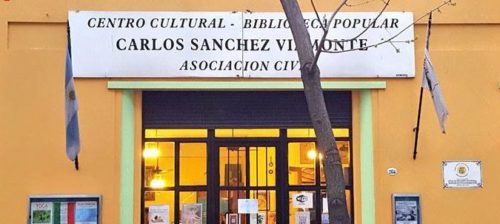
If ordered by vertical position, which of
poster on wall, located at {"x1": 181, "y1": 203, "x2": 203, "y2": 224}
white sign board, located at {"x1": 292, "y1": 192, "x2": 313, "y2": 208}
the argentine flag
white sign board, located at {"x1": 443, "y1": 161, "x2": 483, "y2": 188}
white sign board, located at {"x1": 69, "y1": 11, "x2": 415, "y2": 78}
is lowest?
poster on wall, located at {"x1": 181, "y1": 203, "x2": 203, "y2": 224}

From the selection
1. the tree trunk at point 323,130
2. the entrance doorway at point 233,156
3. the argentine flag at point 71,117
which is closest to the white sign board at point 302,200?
the entrance doorway at point 233,156

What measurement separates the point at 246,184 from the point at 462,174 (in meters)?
2.78

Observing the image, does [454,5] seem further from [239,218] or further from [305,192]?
[239,218]

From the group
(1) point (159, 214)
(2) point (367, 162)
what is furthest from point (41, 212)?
(2) point (367, 162)

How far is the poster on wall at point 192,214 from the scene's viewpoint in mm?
8961

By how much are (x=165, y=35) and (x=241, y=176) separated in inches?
83.1

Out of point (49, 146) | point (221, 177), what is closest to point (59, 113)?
point (49, 146)

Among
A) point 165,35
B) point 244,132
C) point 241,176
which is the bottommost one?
point 241,176

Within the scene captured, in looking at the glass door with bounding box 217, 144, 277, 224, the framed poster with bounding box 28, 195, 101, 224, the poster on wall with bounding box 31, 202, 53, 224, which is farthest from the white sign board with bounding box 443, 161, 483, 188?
the poster on wall with bounding box 31, 202, 53, 224

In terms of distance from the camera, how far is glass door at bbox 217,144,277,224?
9.04 metres

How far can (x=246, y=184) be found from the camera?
29.8ft

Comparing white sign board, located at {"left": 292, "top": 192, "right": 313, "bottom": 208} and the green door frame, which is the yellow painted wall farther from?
white sign board, located at {"left": 292, "top": 192, "right": 313, "bottom": 208}

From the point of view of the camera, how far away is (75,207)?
8.41 m

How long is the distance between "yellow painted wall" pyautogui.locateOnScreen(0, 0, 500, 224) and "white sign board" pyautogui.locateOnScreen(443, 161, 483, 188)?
0.08m
